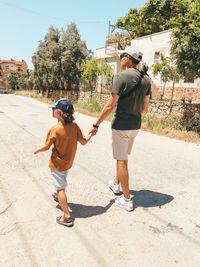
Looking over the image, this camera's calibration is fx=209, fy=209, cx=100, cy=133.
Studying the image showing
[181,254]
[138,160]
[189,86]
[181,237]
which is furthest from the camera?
[189,86]

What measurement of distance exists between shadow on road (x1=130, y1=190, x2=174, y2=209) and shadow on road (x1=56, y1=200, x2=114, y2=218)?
427mm

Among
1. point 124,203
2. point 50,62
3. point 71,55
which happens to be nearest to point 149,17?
point 71,55

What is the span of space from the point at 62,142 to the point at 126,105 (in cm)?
93

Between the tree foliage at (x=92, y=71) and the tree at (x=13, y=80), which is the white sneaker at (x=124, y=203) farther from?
the tree at (x=13, y=80)

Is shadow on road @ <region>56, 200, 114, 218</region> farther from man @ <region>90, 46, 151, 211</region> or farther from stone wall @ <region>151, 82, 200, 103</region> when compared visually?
stone wall @ <region>151, 82, 200, 103</region>

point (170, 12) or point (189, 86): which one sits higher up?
point (170, 12)

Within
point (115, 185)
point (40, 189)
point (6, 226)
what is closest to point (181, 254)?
point (115, 185)

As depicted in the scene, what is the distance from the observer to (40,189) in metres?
3.25

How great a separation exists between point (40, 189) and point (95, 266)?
5.49ft

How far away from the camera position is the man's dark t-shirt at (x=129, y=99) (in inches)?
98.7

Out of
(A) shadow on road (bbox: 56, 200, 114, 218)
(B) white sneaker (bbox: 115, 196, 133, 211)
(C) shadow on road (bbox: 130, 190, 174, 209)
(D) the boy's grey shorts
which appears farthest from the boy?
(C) shadow on road (bbox: 130, 190, 174, 209)

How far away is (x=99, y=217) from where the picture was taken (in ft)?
8.50

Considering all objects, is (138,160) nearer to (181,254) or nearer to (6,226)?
(181,254)

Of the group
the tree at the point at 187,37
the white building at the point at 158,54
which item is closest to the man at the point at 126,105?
the tree at the point at 187,37
